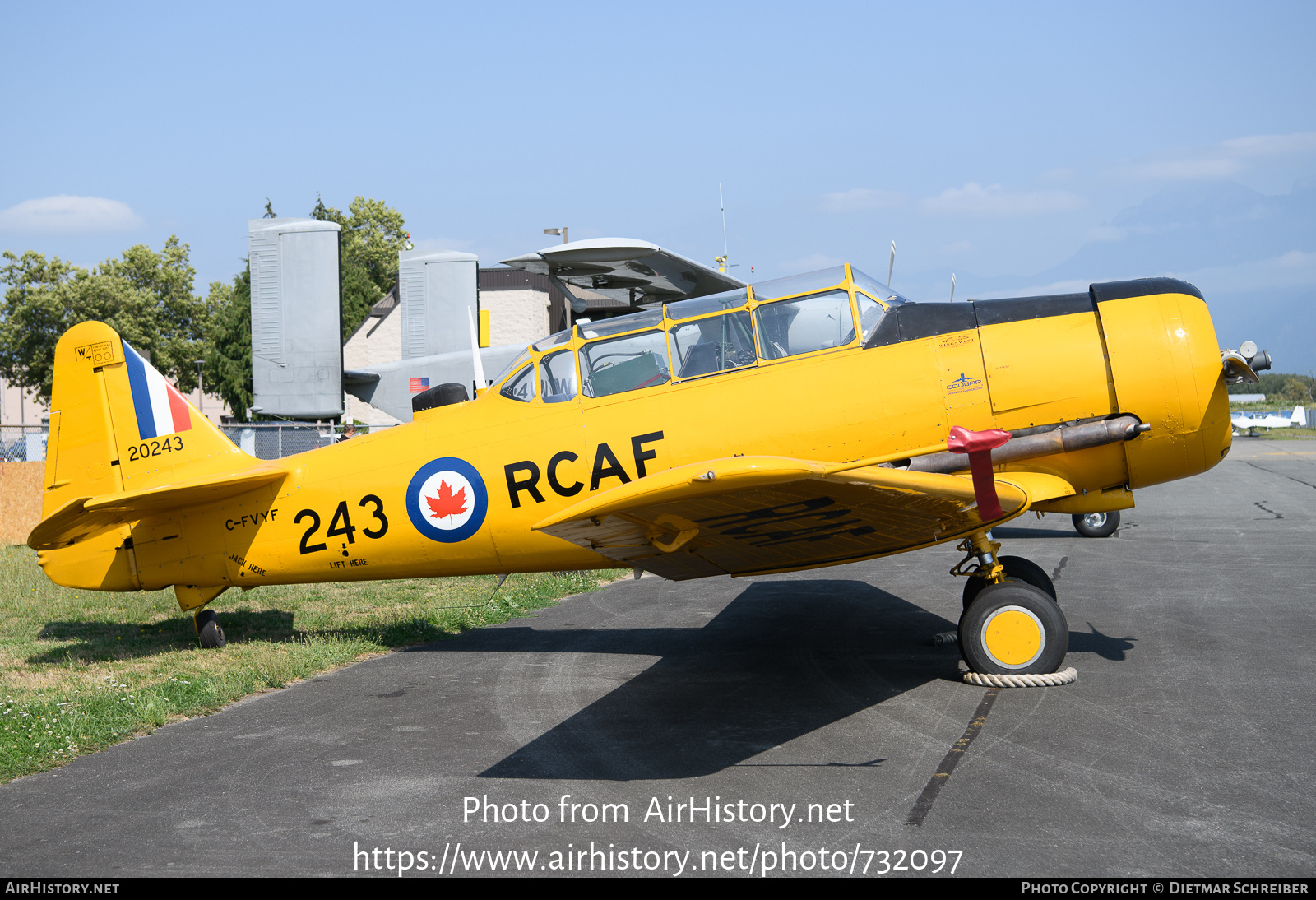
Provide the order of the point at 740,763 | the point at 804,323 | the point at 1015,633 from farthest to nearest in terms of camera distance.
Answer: the point at 804,323, the point at 1015,633, the point at 740,763

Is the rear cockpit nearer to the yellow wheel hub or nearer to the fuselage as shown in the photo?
the fuselage

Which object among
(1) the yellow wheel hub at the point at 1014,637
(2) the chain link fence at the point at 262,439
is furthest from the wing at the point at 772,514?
(2) the chain link fence at the point at 262,439

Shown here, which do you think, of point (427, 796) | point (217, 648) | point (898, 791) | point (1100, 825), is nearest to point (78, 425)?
point (217, 648)

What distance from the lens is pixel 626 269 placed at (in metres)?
14.0

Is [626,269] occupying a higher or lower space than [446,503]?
higher

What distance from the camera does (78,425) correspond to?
26.4 ft

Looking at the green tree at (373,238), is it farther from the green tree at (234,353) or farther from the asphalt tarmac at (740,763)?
the asphalt tarmac at (740,763)

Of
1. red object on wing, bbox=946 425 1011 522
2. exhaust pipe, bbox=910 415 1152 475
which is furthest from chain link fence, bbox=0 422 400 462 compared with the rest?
red object on wing, bbox=946 425 1011 522

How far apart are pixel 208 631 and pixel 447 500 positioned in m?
2.87

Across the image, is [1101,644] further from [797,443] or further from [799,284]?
[799,284]

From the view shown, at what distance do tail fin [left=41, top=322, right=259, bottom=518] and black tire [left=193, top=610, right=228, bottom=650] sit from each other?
1.22 metres

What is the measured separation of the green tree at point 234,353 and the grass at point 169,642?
92.9 ft

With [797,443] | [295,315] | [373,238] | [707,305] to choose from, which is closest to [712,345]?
[707,305]

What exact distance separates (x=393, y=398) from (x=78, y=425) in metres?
8.96
